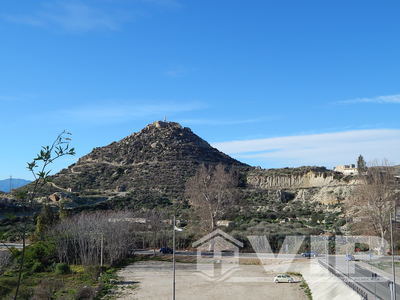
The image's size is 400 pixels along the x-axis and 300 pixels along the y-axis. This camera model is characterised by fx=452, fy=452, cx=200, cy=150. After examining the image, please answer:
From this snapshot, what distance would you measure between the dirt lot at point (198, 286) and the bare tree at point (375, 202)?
43.8 feet

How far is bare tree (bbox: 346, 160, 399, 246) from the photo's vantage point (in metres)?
45.0

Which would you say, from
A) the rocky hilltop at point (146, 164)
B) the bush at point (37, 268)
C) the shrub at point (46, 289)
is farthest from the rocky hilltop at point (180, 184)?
the shrub at point (46, 289)

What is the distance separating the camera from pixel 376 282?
29656mm

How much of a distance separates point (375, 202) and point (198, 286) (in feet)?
75.2

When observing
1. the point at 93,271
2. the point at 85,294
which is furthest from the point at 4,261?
the point at 93,271

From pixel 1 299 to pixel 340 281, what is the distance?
19.2 metres

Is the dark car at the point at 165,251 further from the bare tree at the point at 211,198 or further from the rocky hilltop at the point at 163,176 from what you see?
the rocky hilltop at the point at 163,176

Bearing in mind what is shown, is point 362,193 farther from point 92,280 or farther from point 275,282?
point 92,280

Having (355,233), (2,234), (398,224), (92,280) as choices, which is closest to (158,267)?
(92,280)

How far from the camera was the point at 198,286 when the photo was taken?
31859mm

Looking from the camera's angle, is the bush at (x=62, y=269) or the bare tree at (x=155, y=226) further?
the bare tree at (x=155, y=226)

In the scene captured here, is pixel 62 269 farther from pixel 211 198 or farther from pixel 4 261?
pixel 211 198

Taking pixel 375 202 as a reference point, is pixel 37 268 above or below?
below

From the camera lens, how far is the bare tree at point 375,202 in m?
45.0
